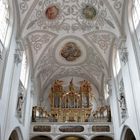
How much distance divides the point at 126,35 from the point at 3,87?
7669mm

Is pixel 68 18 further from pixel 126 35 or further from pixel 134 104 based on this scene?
pixel 134 104

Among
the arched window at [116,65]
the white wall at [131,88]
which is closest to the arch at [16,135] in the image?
the white wall at [131,88]

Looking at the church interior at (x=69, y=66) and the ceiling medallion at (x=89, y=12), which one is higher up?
the ceiling medallion at (x=89, y=12)

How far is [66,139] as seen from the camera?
1648 cm

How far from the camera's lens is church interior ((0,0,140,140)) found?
38.2 ft

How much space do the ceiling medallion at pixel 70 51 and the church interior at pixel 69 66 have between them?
41 mm

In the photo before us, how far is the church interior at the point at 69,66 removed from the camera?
38.2ft

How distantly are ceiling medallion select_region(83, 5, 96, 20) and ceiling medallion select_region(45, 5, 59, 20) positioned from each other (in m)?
1.90

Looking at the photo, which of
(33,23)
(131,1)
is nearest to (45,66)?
(33,23)

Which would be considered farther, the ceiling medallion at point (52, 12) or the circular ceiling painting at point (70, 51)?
the circular ceiling painting at point (70, 51)


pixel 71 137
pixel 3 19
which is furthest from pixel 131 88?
→ pixel 3 19

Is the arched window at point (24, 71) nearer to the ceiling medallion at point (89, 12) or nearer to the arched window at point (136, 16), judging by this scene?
the ceiling medallion at point (89, 12)

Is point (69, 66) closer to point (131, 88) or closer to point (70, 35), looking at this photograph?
point (70, 35)

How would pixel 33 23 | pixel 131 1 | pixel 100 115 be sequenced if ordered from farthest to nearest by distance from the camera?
pixel 100 115
pixel 33 23
pixel 131 1
